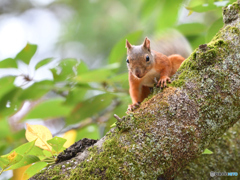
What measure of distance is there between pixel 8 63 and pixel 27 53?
18cm

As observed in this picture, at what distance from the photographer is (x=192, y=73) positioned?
1.60 m

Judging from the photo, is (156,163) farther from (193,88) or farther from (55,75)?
(55,75)

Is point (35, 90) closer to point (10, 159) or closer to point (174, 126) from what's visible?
point (10, 159)

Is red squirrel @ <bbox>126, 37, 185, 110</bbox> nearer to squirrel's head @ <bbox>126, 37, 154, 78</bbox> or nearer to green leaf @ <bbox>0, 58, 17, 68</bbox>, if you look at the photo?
squirrel's head @ <bbox>126, 37, 154, 78</bbox>

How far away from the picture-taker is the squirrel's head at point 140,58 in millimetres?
2629

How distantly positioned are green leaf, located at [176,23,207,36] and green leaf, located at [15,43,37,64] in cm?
142

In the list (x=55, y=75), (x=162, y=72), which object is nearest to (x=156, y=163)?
(x=162, y=72)

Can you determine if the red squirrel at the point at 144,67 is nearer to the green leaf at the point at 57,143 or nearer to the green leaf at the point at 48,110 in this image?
the green leaf at the point at 48,110

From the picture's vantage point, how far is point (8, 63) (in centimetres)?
234

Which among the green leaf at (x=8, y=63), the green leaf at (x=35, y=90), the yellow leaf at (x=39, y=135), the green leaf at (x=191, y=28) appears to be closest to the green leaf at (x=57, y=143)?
the yellow leaf at (x=39, y=135)

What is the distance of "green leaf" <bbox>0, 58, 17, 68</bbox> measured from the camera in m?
A: 2.29

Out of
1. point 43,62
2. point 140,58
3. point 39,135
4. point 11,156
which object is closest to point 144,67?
point 140,58

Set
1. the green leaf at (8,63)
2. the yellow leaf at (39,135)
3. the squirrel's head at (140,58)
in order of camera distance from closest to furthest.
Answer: the yellow leaf at (39,135) < the green leaf at (8,63) < the squirrel's head at (140,58)

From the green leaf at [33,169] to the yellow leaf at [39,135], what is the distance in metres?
0.10
